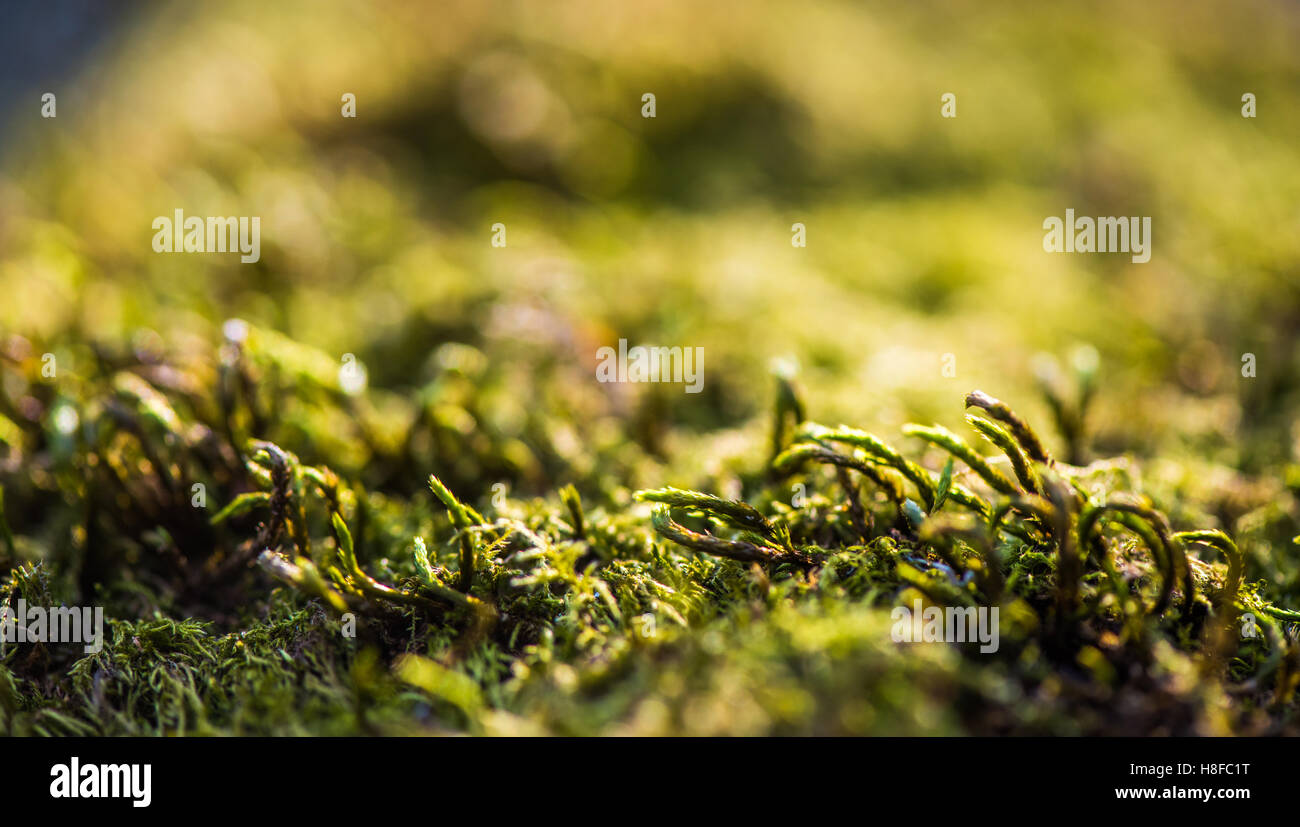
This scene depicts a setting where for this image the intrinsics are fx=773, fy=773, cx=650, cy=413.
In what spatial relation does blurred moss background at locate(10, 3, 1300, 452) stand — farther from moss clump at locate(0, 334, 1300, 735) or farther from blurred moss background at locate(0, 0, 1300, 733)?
moss clump at locate(0, 334, 1300, 735)

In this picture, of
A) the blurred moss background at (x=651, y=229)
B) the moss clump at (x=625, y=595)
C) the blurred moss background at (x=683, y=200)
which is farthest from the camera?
the blurred moss background at (x=683, y=200)

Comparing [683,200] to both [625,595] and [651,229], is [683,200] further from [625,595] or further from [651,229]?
[625,595]

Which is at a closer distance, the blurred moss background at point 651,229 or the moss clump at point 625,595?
the moss clump at point 625,595

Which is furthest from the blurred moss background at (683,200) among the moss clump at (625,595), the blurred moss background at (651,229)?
the moss clump at (625,595)

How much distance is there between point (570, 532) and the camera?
2041mm

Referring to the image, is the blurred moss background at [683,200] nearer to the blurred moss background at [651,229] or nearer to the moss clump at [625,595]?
the blurred moss background at [651,229]

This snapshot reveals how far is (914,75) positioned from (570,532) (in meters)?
5.68

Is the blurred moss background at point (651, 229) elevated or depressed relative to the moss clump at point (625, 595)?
elevated

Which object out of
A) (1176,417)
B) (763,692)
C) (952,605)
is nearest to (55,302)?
(763,692)

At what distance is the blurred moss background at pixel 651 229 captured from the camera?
2811mm

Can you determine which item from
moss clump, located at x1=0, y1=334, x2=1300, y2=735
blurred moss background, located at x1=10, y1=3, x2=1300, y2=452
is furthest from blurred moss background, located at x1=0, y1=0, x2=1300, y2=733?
moss clump, located at x1=0, y1=334, x2=1300, y2=735

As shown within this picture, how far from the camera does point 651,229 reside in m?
4.38

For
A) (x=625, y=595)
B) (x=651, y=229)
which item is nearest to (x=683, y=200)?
(x=651, y=229)
